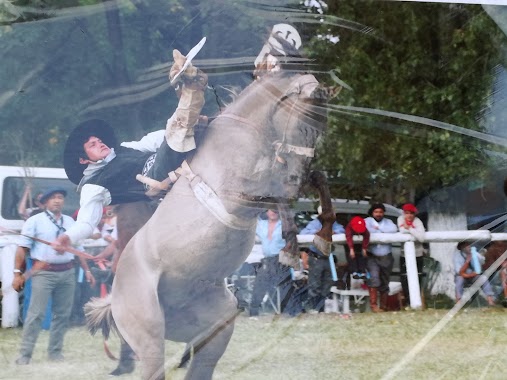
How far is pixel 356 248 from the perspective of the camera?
11.1 ft

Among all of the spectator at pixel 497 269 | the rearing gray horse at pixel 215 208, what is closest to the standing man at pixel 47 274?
the rearing gray horse at pixel 215 208

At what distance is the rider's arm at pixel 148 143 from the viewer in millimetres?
3248

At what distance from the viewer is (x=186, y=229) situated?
3.26 m

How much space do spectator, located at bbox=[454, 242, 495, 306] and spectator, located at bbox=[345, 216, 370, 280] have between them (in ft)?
1.25

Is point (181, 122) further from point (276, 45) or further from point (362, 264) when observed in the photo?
point (362, 264)

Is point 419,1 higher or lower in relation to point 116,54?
higher

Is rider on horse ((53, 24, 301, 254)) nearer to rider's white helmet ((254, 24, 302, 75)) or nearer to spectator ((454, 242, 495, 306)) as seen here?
rider's white helmet ((254, 24, 302, 75))

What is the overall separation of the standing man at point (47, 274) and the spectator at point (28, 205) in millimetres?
20

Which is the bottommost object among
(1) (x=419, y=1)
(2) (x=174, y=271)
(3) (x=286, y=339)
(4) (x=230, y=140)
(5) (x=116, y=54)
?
(3) (x=286, y=339)

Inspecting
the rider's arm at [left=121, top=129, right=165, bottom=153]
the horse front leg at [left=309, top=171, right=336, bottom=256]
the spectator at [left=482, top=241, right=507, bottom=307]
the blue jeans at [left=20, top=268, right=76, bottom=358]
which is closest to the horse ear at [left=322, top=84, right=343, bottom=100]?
the horse front leg at [left=309, top=171, right=336, bottom=256]

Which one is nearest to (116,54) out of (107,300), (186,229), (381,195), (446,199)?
(186,229)

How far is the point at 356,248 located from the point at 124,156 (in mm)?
976

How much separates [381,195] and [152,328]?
1.03 m

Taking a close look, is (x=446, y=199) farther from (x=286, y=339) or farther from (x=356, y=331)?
(x=286, y=339)
